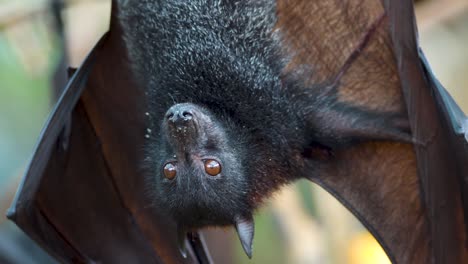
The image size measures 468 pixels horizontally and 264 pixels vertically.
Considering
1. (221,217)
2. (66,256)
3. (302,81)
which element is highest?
(302,81)

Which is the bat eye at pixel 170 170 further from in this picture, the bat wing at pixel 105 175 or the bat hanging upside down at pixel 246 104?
the bat wing at pixel 105 175

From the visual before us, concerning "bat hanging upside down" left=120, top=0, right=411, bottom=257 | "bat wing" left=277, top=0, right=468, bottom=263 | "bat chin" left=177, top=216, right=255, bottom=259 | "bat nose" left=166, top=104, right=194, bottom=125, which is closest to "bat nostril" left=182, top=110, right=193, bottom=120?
"bat nose" left=166, top=104, right=194, bottom=125

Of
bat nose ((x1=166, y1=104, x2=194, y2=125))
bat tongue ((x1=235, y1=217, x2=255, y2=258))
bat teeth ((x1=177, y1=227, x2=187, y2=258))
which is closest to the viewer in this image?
bat nose ((x1=166, y1=104, x2=194, y2=125))

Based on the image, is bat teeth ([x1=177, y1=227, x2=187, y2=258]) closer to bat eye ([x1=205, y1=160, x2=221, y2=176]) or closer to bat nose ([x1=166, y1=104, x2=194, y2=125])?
bat eye ([x1=205, y1=160, x2=221, y2=176])

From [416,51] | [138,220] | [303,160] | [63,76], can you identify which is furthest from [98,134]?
[416,51]

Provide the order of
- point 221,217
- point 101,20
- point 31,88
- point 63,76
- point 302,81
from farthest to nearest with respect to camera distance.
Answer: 1. point 31,88
2. point 101,20
3. point 63,76
4. point 302,81
5. point 221,217

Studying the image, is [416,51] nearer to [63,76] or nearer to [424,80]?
[424,80]

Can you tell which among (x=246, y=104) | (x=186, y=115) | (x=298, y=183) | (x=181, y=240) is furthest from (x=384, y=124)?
(x=298, y=183)

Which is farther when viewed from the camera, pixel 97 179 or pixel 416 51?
pixel 97 179

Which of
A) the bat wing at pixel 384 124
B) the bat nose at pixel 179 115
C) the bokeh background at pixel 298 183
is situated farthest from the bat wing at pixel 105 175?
the bokeh background at pixel 298 183
